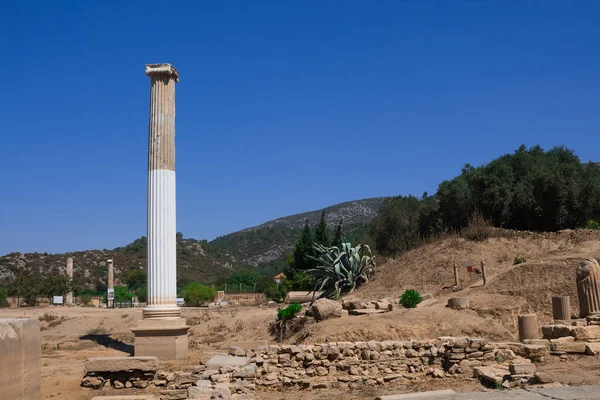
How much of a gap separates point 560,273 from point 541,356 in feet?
27.7

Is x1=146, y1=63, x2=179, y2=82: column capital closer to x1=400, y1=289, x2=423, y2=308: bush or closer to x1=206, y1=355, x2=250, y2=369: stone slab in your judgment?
x1=206, y1=355, x2=250, y2=369: stone slab

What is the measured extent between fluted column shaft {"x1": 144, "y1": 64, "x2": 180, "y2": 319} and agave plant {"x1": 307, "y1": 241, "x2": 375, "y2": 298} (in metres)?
8.33

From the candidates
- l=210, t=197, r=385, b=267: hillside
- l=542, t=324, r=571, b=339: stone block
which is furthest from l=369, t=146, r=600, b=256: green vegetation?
l=210, t=197, r=385, b=267: hillside

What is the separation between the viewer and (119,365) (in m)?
10.1

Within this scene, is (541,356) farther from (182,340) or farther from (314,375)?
(182,340)

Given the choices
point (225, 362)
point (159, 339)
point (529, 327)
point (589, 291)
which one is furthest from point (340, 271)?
point (225, 362)

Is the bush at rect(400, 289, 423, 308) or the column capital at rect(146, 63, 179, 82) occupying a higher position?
the column capital at rect(146, 63, 179, 82)

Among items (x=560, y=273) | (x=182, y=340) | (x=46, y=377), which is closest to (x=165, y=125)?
(x=182, y=340)

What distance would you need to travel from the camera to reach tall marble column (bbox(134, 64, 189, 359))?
13.2 m

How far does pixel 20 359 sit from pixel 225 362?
240 inches

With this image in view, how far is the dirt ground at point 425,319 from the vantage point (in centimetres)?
1017

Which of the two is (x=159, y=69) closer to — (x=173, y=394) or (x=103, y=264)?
(x=173, y=394)

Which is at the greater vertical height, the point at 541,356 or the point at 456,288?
the point at 456,288

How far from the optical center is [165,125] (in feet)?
46.4
